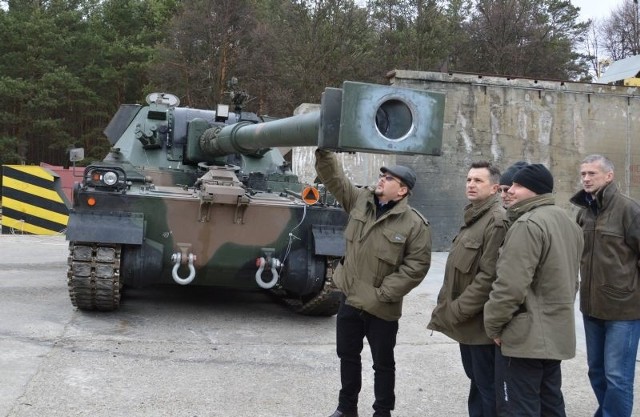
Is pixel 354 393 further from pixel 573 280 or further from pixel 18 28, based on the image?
pixel 18 28

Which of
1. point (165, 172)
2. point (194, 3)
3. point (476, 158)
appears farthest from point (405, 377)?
point (194, 3)

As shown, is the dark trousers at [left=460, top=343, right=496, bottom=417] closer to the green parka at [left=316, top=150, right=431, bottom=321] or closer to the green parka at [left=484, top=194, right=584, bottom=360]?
the green parka at [left=484, top=194, right=584, bottom=360]

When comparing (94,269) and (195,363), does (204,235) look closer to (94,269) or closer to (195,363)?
(94,269)

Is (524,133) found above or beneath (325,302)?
above

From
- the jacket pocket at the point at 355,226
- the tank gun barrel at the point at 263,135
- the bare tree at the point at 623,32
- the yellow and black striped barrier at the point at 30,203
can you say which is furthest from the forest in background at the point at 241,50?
the jacket pocket at the point at 355,226

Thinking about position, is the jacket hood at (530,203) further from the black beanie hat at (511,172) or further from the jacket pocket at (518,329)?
the jacket pocket at (518,329)

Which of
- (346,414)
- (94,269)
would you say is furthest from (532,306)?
(94,269)

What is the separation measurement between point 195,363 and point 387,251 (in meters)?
2.03

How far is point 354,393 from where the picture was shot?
13.4 ft

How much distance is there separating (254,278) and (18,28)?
2988cm

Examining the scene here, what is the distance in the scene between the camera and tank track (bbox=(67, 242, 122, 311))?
243 inches

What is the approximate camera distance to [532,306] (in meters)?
3.13

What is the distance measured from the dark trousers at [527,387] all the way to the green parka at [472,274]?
9.6 inches

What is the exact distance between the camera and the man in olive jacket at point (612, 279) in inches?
150
